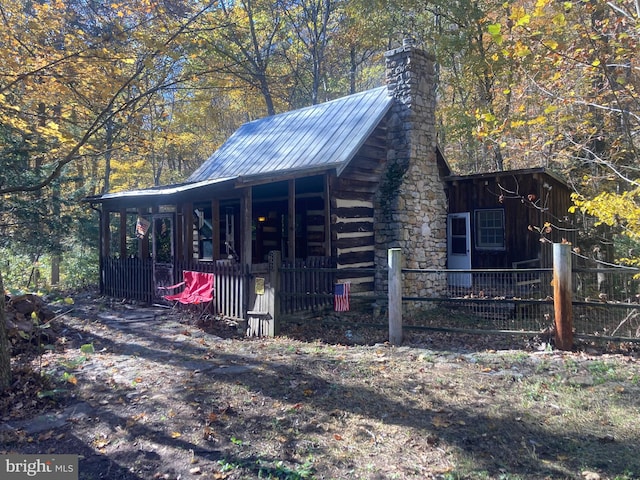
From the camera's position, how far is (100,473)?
12.6ft

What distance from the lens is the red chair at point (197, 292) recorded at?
33.9 ft

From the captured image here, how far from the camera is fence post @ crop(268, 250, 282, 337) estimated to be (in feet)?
30.0

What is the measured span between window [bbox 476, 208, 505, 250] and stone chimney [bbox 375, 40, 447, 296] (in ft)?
7.35

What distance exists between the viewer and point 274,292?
9188mm

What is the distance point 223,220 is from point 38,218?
6.13 metres

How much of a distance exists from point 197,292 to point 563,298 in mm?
7258

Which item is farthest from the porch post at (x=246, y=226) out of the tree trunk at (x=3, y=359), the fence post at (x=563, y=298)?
the fence post at (x=563, y=298)

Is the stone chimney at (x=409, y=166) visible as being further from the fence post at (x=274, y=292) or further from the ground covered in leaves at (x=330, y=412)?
the ground covered in leaves at (x=330, y=412)

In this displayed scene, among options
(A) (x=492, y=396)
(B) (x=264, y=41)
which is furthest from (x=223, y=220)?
(B) (x=264, y=41)

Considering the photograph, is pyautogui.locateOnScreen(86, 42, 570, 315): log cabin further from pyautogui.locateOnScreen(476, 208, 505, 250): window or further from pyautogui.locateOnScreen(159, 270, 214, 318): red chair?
pyautogui.locateOnScreen(159, 270, 214, 318): red chair

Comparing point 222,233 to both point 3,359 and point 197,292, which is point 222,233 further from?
point 3,359

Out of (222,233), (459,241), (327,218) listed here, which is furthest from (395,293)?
(222,233)

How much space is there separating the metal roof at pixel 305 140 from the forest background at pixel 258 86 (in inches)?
76.6

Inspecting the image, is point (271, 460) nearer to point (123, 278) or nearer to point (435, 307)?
point (435, 307)
